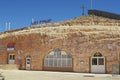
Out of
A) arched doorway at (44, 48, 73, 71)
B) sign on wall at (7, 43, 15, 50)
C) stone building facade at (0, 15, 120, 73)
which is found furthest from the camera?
sign on wall at (7, 43, 15, 50)

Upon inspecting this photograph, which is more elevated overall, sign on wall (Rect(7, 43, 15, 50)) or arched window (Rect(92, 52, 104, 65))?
sign on wall (Rect(7, 43, 15, 50))

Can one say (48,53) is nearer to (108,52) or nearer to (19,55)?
(19,55)

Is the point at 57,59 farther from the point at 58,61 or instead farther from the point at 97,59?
the point at 97,59

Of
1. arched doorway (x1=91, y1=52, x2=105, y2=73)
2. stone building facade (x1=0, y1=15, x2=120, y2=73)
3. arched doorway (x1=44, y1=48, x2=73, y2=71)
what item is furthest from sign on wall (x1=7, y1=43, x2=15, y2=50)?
arched doorway (x1=91, y1=52, x2=105, y2=73)

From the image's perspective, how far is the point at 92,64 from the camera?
3572 cm

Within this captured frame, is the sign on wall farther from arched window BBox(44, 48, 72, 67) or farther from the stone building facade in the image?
arched window BBox(44, 48, 72, 67)

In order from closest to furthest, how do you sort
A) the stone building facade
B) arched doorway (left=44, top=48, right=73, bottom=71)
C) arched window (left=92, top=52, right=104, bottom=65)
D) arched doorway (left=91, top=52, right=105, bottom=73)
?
the stone building facade → arched doorway (left=91, top=52, right=105, bottom=73) → arched window (left=92, top=52, right=104, bottom=65) → arched doorway (left=44, top=48, right=73, bottom=71)

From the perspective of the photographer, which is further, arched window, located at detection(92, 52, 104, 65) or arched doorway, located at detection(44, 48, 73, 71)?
arched doorway, located at detection(44, 48, 73, 71)

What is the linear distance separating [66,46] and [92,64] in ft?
14.3

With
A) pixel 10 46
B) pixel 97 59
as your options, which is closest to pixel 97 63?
pixel 97 59

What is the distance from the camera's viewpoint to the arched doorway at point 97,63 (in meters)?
35.1

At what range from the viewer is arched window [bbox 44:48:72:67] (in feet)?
123

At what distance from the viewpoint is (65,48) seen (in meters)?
37.6

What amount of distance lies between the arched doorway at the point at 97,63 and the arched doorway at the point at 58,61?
3.18 m
